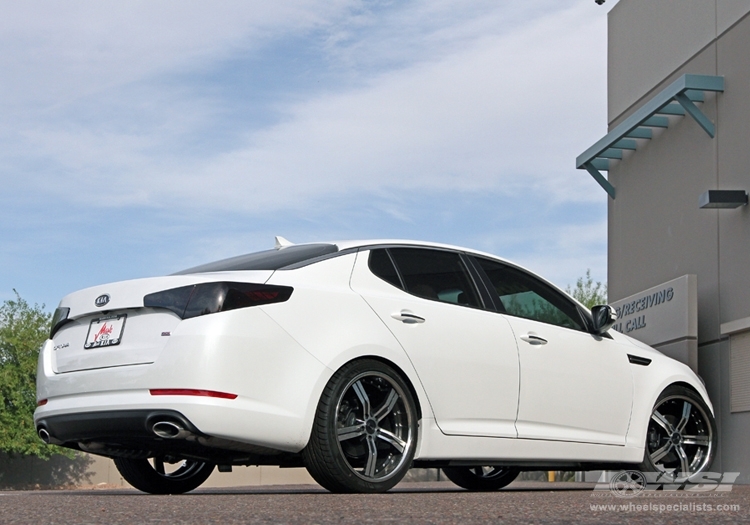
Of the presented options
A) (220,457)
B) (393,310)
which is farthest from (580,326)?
(220,457)

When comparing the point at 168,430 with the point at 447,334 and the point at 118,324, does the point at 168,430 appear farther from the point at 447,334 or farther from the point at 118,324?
the point at 447,334

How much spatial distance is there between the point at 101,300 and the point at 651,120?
9.42 meters

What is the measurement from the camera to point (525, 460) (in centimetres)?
712

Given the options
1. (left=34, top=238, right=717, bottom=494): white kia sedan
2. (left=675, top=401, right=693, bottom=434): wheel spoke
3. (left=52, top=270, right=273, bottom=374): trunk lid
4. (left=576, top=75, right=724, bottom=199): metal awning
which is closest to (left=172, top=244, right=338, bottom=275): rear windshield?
(left=34, top=238, right=717, bottom=494): white kia sedan

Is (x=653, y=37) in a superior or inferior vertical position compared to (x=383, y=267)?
superior

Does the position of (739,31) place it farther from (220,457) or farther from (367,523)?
(367,523)

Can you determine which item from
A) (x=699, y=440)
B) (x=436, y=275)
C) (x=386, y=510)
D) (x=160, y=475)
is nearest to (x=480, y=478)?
(x=699, y=440)

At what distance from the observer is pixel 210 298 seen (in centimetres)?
586

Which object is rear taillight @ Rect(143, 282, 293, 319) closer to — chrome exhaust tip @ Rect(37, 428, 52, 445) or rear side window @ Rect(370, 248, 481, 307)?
rear side window @ Rect(370, 248, 481, 307)

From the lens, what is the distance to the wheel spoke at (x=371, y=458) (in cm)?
616

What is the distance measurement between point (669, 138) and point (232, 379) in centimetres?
946

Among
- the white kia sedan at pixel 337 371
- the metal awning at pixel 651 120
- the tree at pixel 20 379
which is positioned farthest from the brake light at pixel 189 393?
the tree at pixel 20 379

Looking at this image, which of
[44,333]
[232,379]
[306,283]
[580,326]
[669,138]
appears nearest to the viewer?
[232,379]

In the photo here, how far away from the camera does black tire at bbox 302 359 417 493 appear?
5.94 m
